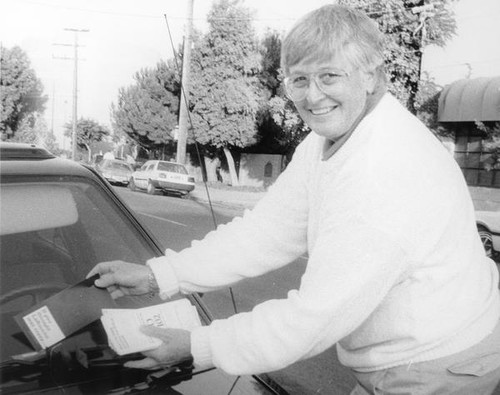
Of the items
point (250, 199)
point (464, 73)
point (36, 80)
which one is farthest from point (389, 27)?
point (36, 80)

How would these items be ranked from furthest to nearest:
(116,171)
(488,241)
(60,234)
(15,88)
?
1. (15,88)
2. (116,171)
3. (488,241)
4. (60,234)

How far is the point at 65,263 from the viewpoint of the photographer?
2.45 m

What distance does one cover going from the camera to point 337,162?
1585mm

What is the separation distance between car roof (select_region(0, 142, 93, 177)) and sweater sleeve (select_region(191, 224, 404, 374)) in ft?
3.29

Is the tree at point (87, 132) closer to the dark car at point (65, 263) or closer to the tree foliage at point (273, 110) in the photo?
the tree foliage at point (273, 110)

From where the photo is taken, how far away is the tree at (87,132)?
54.0 metres

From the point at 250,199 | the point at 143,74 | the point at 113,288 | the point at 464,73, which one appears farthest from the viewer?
the point at 143,74

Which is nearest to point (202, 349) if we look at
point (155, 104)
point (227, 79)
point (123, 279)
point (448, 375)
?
point (123, 279)

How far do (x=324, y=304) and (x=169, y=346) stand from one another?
17.8 inches

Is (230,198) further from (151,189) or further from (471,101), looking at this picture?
(471,101)

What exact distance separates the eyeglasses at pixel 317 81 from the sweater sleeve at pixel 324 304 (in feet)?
1.37

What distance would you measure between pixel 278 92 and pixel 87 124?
35048mm

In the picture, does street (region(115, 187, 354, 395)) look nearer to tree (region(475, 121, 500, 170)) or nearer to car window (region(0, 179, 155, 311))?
car window (region(0, 179, 155, 311))

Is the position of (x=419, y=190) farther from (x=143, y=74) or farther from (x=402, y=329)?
(x=143, y=74)
